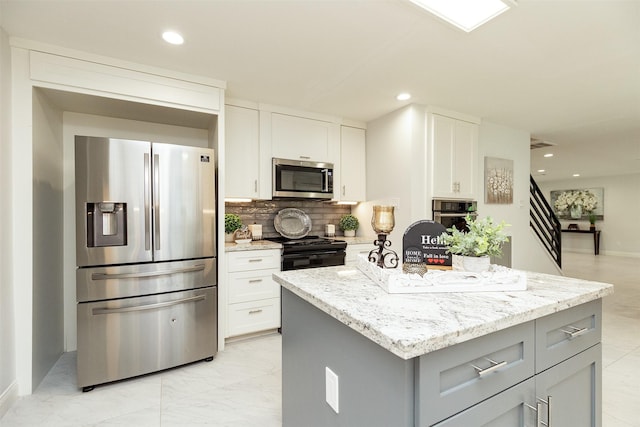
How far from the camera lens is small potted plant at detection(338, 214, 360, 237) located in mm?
3967

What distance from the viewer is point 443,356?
820mm

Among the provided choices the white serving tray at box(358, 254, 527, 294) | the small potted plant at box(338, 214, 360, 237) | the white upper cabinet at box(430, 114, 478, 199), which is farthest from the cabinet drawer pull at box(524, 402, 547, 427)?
the small potted plant at box(338, 214, 360, 237)

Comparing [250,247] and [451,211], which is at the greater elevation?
[451,211]

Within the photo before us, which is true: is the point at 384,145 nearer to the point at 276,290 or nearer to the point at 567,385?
the point at 276,290

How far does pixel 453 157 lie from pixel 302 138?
177 centimetres

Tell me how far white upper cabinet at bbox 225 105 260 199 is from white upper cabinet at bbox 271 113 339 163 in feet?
0.70

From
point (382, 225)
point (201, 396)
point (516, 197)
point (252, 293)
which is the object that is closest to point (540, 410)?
point (382, 225)

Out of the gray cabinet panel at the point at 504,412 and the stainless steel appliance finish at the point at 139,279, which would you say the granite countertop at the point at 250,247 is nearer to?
the stainless steel appliance finish at the point at 139,279

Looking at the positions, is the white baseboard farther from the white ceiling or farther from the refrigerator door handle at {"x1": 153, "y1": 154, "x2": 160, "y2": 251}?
the white ceiling

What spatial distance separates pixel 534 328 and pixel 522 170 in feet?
13.6

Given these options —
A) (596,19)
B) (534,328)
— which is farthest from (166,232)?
(596,19)

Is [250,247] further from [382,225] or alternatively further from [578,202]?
[578,202]

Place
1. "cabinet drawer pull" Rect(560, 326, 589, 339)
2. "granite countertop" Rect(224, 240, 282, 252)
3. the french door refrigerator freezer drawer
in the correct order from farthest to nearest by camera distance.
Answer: "granite countertop" Rect(224, 240, 282, 252) → the french door refrigerator freezer drawer → "cabinet drawer pull" Rect(560, 326, 589, 339)

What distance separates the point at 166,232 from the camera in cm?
233
